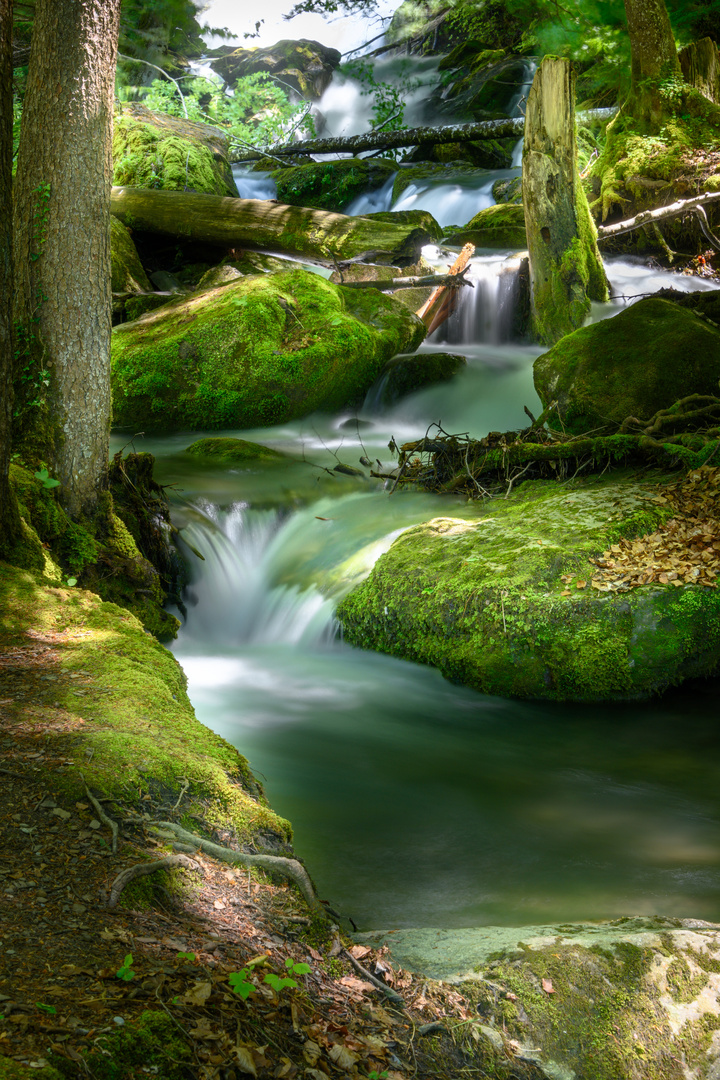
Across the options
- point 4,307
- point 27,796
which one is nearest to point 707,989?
point 27,796

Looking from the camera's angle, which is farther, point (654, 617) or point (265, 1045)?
point (654, 617)

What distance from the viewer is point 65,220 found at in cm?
468

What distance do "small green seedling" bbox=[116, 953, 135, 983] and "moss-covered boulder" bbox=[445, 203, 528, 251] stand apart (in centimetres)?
1453

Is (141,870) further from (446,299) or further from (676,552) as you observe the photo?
(446,299)

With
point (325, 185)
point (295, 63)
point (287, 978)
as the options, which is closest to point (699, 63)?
point (325, 185)

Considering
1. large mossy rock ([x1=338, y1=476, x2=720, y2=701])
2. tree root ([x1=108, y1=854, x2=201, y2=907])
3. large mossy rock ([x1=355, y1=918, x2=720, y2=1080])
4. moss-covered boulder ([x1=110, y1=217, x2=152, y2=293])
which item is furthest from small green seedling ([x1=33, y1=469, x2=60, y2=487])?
moss-covered boulder ([x1=110, y1=217, x2=152, y2=293])

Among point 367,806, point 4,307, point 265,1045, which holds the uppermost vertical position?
point 4,307

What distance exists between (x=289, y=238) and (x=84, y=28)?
793cm

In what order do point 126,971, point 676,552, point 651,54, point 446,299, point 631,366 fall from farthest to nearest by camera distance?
point 651,54, point 446,299, point 631,366, point 676,552, point 126,971

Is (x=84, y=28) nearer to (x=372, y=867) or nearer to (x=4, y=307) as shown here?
(x=4, y=307)

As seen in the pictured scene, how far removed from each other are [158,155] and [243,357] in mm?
6995

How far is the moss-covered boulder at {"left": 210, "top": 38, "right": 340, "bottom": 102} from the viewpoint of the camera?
35.4 meters

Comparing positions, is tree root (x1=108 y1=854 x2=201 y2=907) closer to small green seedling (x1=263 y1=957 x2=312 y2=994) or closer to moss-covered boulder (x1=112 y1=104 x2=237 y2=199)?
small green seedling (x1=263 y1=957 x2=312 y2=994)

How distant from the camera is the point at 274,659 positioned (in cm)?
654
